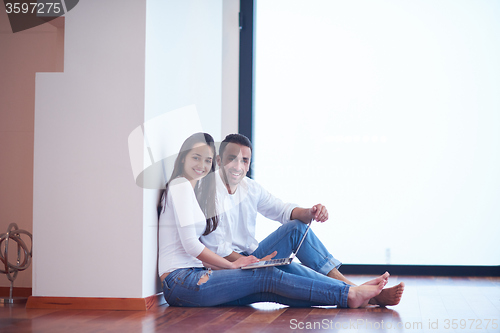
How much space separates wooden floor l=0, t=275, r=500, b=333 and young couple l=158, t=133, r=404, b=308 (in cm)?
7

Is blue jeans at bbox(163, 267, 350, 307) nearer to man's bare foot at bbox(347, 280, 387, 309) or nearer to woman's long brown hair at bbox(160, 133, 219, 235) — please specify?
man's bare foot at bbox(347, 280, 387, 309)

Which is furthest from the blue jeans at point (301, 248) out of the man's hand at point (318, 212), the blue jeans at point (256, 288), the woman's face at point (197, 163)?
the woman's face at point (197, 163)

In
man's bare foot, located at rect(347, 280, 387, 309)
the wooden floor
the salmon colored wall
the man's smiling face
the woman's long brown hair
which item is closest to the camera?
the wooden floor

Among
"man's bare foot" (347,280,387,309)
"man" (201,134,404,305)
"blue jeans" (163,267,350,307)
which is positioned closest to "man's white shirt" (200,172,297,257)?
"man" (201,134,404,305)

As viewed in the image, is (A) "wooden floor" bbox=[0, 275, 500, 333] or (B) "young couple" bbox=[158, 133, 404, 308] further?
(B) "young couple" bbox=[158, 133, 404, 308]

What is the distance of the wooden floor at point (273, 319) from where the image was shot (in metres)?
1.76

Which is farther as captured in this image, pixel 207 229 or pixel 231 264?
pixel 207 229

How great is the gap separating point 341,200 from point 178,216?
1.75 meters

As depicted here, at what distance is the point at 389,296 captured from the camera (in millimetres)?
2166

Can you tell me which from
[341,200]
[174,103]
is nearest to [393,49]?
[341,200]

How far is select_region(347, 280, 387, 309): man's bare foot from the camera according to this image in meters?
2.11

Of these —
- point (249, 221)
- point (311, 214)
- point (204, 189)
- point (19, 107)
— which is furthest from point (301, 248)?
point (19, 107)

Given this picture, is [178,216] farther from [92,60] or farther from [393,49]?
[393,49]

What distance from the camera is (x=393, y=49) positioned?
370cm
